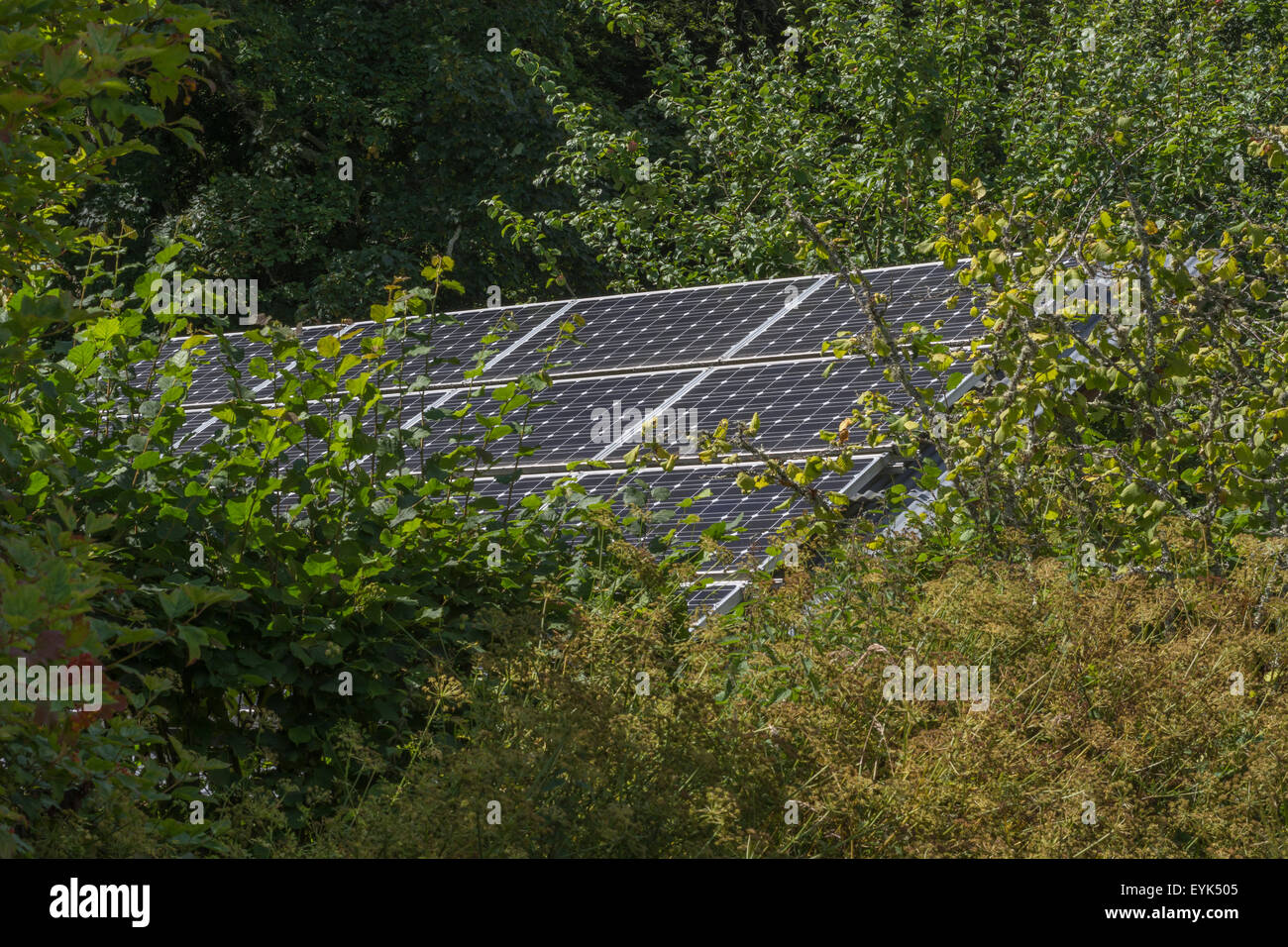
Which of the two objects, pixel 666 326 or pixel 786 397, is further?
pixel 666 326

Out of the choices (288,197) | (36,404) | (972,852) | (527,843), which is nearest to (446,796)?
(527,843)

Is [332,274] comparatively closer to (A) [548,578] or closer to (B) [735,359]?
(B) [735,359]

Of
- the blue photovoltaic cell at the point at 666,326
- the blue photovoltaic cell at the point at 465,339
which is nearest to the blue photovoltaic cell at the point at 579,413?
the blue photovoltaic cell at the point at 666,326

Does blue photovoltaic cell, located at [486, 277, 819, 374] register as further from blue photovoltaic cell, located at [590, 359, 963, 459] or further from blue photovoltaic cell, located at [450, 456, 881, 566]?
blue photovoltaic cell, located at [450, 456, 881, 566]

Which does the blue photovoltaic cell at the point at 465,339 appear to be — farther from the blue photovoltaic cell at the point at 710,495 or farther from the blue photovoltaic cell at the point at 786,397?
the blue photovoltaic cell at the point at 710,495

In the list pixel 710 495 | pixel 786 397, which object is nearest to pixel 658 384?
pixel 786 397

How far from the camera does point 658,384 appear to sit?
948cm

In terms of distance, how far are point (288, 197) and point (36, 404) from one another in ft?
59.8

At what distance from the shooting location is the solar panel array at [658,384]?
6.67m

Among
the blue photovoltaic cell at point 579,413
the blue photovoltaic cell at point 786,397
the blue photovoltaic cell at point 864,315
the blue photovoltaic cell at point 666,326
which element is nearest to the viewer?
the blue photovoltaic cell at point 786,397

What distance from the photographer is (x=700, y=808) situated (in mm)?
4195

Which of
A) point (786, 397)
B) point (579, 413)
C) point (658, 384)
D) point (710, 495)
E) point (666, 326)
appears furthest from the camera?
point (666, 326)

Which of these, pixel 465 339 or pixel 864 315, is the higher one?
pixel 465 339

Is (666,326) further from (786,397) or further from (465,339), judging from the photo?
(786,397)
